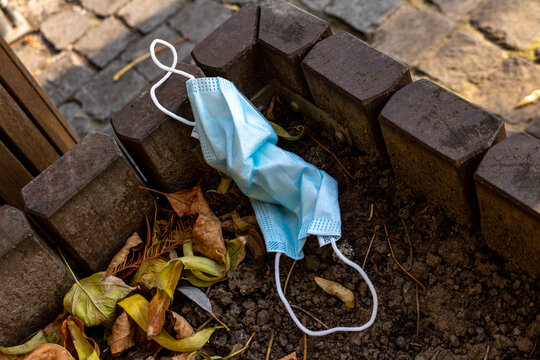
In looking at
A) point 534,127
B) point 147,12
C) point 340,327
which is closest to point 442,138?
point 340,327

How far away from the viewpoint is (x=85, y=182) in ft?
7.45

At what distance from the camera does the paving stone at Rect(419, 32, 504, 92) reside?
3.62 metres

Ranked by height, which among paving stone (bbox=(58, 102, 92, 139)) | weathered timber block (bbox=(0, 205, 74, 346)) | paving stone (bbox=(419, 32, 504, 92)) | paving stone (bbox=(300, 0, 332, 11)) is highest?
weathered timber block (bbox=(0, 205, 74, 346))

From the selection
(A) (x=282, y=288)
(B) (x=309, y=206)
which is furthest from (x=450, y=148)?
(A) (x=282, y=288)

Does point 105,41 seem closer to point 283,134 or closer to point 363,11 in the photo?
point 363,11

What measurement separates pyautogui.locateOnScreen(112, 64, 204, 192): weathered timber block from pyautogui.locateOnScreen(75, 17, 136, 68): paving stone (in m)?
2.08

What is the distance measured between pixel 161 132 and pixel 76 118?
6.48 ft

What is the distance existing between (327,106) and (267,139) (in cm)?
27

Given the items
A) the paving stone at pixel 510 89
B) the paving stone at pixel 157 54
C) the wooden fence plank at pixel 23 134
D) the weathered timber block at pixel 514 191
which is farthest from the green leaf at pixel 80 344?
the paving stone at pixel 510 89

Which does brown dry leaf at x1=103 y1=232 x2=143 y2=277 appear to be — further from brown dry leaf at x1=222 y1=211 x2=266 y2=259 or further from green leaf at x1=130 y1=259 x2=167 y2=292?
brown dry leaf at x1=222 y1=211 x2=266 y2=259

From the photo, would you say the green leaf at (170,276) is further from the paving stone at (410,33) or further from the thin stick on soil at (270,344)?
the paving stone at (410,33)

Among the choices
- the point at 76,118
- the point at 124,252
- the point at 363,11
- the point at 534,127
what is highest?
the point at 124,252

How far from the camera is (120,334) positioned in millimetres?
2275

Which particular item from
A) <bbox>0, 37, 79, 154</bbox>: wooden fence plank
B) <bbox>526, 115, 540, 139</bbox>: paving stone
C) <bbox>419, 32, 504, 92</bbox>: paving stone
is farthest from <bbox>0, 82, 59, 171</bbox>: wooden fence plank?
<bbox>526, 115, 540, 139</bbox>: paving stone
